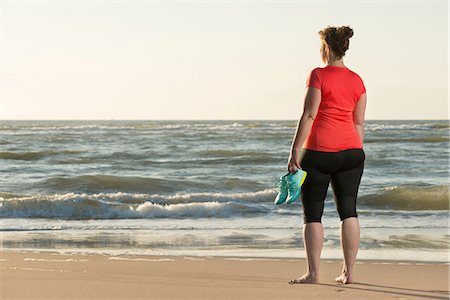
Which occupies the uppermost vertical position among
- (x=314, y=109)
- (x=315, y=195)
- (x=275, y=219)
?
(x=314, y=109)

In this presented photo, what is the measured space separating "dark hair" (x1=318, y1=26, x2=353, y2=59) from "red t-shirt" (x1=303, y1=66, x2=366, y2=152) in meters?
0.11

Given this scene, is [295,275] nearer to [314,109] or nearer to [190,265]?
[190,265]

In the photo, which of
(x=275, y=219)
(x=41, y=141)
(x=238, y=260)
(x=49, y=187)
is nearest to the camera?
(x=238, y=260)

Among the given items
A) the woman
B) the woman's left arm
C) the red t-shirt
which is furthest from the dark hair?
the woman's left arm

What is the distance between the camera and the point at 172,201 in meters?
12.7

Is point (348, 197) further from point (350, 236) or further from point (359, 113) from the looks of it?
point (359, 113)

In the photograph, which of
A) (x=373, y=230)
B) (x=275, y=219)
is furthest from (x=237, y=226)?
(x=373, y=230)

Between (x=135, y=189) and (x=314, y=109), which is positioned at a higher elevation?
(x=314, y=109)

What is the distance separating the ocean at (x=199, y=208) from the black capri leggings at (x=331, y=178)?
184cm

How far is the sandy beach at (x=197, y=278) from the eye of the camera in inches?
195

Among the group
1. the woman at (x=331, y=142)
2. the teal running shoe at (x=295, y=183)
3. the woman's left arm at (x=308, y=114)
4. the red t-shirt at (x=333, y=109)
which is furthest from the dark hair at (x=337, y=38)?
the teal running shoe at (x=295, y=183)

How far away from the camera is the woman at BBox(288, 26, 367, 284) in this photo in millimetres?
4957

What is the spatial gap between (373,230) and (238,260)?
287cm

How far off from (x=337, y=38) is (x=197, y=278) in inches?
73.0
